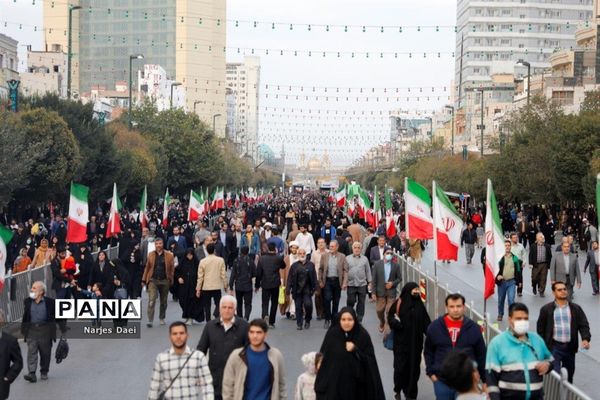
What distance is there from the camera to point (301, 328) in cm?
1856

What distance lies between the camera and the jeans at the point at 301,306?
18.6 m

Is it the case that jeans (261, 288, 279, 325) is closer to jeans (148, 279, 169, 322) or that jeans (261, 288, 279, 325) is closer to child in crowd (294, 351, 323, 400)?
jeans (148, 279, 169, 322)

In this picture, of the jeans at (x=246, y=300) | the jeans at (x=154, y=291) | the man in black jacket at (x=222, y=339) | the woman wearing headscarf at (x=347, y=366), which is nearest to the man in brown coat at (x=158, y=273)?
the jeans at (x=154, y=291)

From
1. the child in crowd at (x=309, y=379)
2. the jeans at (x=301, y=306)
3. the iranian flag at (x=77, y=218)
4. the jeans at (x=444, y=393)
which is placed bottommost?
the jeans at (x=301, y=306)

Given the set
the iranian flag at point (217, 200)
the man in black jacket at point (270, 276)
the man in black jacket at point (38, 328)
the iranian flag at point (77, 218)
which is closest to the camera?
the man in black jacket at point (38, 328)

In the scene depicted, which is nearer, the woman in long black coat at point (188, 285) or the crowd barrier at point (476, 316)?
the crowd barrier at point (476, 316)

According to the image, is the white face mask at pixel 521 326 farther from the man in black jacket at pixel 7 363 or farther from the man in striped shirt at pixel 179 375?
the man in black jacket at pixel 7 363

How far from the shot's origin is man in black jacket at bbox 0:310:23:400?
1001 cm

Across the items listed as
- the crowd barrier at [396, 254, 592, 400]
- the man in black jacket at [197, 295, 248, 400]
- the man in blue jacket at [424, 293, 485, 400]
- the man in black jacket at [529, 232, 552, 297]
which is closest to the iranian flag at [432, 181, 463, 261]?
the crowd barrier at [396, 254, 592, 400]

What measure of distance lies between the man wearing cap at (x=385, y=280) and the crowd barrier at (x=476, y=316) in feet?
1.89

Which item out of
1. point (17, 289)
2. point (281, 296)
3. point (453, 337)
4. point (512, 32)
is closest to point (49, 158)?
point (17, 289)

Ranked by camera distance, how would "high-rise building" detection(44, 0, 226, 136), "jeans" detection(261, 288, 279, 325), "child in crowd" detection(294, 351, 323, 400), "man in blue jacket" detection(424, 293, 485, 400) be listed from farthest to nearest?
"high-rise building" detection(44, 0, 226, 136) < "jeans" detection(261, 288, 279, 325) < "man in blue jacket" detection(424, 293, 485, 400) < "child in crowd" detection(294, 351, 323, 400)

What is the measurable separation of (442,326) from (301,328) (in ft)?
28.2

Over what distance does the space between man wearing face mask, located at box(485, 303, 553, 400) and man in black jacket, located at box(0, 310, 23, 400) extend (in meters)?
3.78
